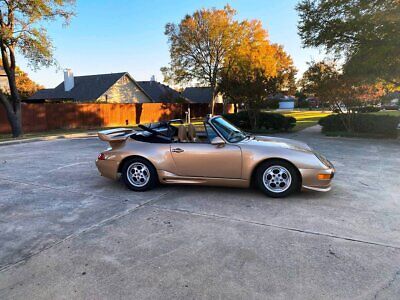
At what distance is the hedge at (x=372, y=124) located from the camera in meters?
14.7

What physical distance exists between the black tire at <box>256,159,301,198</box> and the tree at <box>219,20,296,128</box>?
39.6ft

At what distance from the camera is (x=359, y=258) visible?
10.5ft

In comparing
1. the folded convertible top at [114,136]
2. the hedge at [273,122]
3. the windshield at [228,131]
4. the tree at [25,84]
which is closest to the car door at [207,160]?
the windshield at [228,131]

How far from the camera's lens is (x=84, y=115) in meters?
24.2

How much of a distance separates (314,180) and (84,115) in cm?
2233

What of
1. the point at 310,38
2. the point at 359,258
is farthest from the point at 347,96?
the point at 359,258

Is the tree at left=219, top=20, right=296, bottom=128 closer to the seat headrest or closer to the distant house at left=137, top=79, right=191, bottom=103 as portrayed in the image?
the distant house at left=137, top=79, right=191, bottom=103

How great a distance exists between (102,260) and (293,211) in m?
2.72

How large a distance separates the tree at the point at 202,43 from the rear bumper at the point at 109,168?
1125 inches

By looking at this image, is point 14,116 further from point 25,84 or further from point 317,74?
point 25,84

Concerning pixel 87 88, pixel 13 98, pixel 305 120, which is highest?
pixel 87 88

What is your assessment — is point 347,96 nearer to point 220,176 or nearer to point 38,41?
point 220,176

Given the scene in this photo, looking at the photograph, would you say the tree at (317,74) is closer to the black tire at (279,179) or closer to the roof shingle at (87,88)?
the black tire at (279,179)

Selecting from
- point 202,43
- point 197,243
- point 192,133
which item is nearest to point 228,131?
point 192,133
